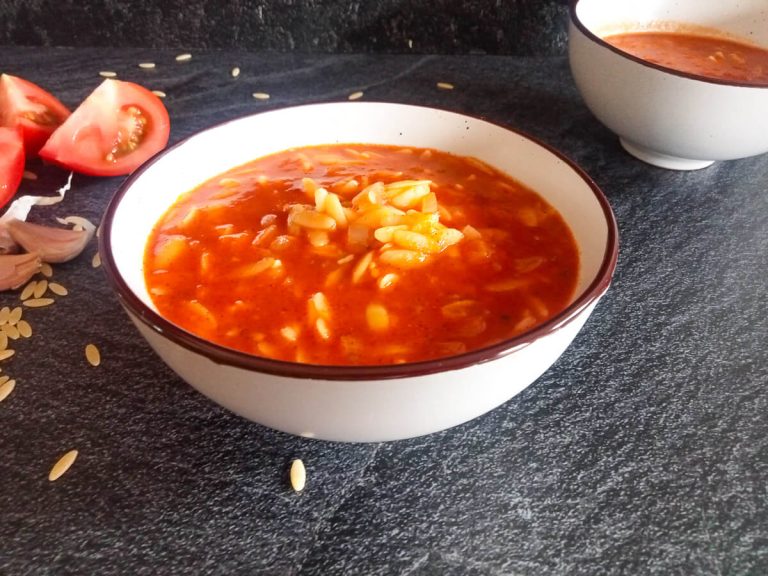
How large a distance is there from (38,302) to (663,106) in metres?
1.78

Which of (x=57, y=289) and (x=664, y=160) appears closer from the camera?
(x=57, y=289)

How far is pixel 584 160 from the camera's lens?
2.44 metres

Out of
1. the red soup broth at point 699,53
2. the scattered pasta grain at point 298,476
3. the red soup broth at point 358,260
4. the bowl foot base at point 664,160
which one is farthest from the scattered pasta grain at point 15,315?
the red soup broth at point 699,53

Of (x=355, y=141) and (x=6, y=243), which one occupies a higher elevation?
(x=355, y=141)

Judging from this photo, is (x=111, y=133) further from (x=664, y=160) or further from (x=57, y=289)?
(x=664, y=160)

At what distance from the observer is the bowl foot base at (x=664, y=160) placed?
2.36m

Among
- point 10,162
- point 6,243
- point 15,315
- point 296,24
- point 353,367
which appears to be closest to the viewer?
point 353,367

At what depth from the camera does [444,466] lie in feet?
4.46

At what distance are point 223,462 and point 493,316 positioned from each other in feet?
1.86

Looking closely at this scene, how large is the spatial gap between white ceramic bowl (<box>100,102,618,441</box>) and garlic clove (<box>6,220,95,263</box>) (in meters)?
0.40

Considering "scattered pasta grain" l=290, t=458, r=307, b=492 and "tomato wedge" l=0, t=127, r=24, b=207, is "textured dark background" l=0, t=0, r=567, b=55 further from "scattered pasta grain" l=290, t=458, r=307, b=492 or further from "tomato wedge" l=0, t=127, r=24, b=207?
"scattered pasta grain" l=290, t=458, r=307, b=492

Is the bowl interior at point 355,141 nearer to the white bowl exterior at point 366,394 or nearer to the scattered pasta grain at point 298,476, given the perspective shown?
the white bowl exterior at point 366,394

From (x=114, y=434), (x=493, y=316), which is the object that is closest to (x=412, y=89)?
(x=493, y=316)

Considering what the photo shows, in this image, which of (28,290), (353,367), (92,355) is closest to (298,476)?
(353,367)
